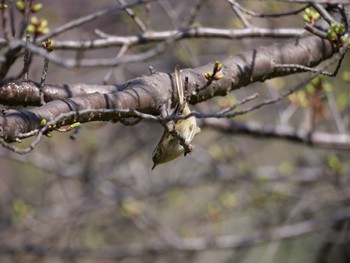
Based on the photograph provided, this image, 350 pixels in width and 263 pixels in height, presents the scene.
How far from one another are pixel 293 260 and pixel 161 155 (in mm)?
4218

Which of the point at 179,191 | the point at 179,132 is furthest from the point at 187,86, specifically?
the point at 179,191

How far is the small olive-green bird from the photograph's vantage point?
244 cm

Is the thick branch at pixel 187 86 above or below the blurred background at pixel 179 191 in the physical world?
above

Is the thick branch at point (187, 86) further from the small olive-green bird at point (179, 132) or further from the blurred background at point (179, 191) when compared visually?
the blurred background at point (179, 191)

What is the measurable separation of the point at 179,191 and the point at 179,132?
3.07 m

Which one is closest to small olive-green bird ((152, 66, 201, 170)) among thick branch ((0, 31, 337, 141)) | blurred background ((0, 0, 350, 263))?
thick branch ((0, 31, 337, 141))

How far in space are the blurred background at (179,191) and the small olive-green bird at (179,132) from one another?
1.35 metres

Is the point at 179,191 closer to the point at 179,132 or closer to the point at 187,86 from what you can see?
the point at 179,132

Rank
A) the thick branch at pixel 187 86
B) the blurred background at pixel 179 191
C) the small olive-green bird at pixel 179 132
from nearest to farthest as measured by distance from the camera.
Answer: the thick branch at pixel 187 86 < the small olive-green bird at pixel 179 132 < the blurred background at pixel 179 191

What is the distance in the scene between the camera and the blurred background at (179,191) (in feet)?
16.4

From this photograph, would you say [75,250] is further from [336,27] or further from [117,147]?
[336,27]

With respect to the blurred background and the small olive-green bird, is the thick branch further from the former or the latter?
the blurred background

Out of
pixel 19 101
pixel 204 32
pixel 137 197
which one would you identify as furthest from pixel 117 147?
pixel 19 101

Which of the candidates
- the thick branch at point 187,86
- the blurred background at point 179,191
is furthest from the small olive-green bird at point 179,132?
the blurred background at point 179,191
